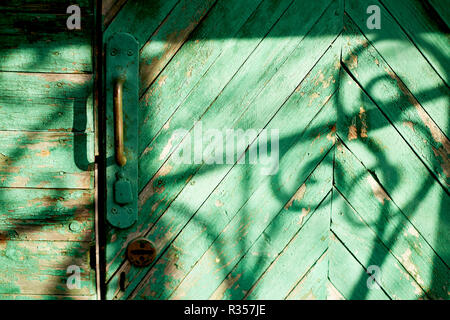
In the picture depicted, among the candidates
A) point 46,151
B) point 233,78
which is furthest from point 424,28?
point 46,151

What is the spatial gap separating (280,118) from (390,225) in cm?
62

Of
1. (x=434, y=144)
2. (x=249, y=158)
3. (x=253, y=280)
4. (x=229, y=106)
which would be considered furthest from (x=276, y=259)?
(x=434, y=144)

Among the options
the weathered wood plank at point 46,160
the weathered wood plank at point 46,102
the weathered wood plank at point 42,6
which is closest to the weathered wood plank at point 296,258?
the weathered wood plank at point 46,160

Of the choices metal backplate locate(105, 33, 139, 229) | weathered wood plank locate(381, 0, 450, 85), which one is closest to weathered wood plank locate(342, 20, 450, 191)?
weathered wood plank locate(381, 0, 450, 85)

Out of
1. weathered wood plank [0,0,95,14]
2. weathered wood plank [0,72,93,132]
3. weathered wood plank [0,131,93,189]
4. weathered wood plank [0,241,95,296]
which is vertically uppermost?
weathered wood plank [0,0,95,14]

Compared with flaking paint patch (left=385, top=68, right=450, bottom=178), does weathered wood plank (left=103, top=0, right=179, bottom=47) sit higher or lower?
higher

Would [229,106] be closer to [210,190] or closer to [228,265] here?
[210,190]

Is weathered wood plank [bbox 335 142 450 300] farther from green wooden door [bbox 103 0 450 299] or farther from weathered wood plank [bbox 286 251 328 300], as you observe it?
weathered wood plank [bbox 286 251 328 300]

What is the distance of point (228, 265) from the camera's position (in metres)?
1.49

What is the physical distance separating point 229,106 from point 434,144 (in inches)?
32.3

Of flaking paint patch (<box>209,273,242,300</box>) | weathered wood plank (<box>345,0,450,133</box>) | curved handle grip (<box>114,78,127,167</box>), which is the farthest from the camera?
flaking paint patch (<box>209,273,242,300</box>)

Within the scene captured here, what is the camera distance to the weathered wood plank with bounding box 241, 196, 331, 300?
58.4 inches

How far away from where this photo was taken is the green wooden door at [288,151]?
54.4 inches

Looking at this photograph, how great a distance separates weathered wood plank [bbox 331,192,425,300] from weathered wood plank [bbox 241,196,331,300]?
0.05 metres
